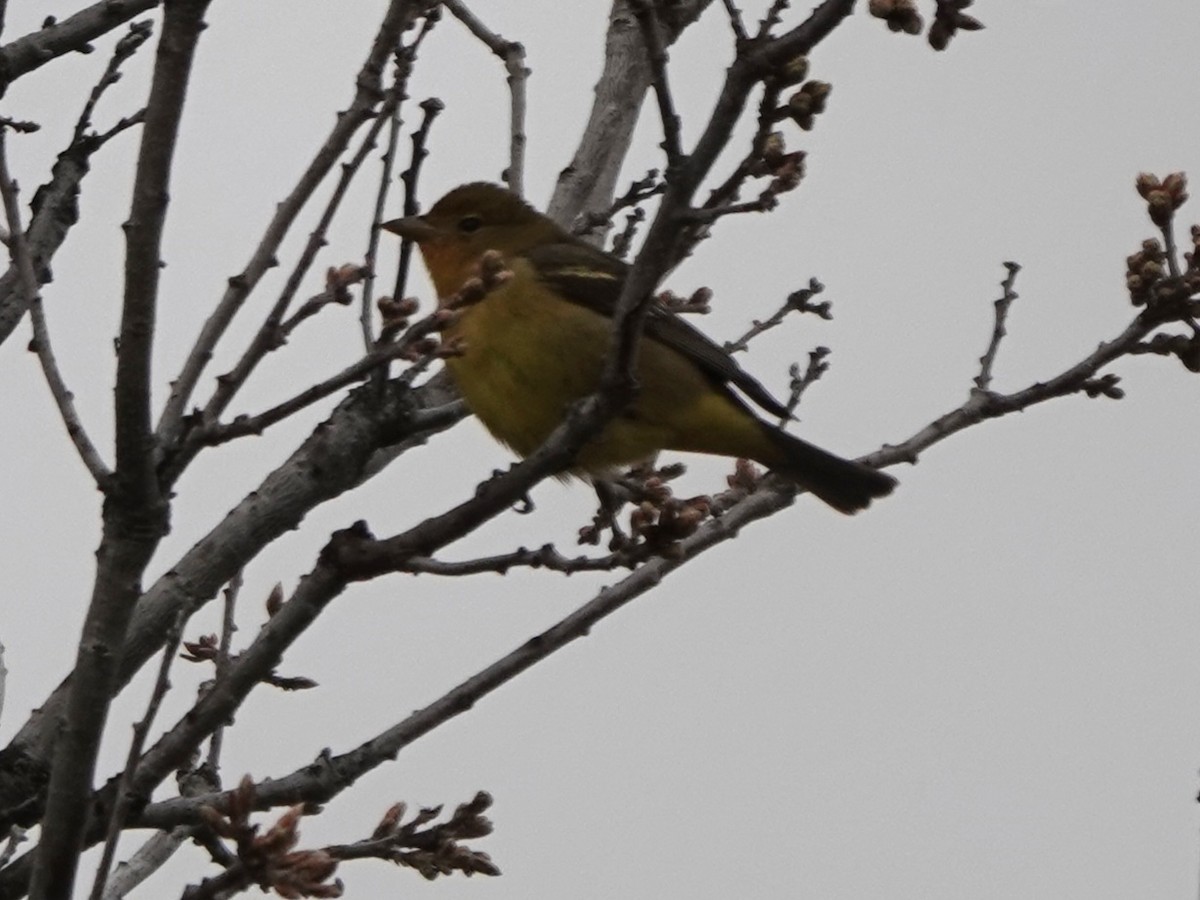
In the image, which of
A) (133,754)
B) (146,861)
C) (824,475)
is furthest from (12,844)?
(824,475)

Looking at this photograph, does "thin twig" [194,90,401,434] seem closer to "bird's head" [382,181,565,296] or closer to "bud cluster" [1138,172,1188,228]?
"bud cluster" [1138,172,1188,228]

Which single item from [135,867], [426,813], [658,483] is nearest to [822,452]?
[658,483]

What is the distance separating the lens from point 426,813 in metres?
3.72

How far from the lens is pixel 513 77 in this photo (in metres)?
5.52

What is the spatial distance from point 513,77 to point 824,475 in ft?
5.28

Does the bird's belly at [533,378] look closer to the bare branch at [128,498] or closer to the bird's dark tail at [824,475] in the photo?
the bird's dark tail at [824,475]

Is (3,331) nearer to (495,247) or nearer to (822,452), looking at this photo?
A: (495,247)

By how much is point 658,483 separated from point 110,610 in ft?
4.55

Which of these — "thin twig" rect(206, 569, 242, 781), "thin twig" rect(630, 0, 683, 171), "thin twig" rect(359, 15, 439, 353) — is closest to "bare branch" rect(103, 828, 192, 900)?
"thin twig" rect(206, 569, 242, 781)

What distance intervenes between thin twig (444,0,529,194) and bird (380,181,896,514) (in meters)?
0.15

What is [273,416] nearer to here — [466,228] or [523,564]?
[523,564]

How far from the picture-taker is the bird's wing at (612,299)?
207 inches

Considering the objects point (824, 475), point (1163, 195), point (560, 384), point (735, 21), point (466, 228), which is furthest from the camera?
point (466, 228)

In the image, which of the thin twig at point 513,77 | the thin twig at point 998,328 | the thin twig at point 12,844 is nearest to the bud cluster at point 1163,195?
the thin twig at point 998,328
